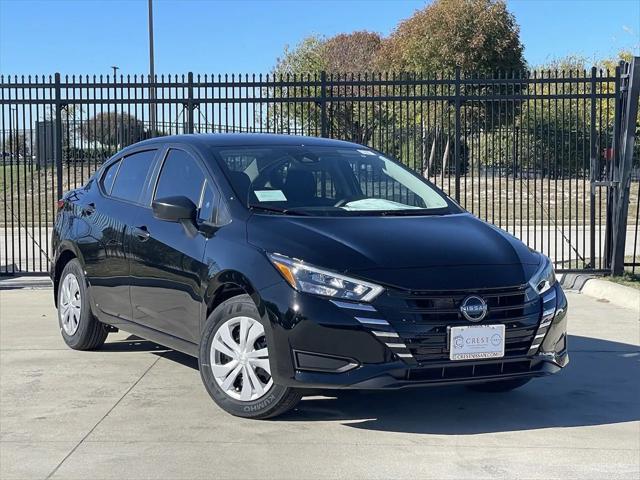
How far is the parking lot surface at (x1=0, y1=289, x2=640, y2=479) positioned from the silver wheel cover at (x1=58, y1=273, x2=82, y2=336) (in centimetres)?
39

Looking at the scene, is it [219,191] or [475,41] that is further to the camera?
[475,41]

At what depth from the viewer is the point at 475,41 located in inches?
1236

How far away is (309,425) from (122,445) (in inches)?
42.1

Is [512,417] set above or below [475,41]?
below

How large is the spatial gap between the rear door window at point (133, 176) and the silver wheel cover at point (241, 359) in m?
1.70

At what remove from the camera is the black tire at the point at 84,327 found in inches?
267

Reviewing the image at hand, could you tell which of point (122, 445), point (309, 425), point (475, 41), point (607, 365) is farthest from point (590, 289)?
point (475, 41)

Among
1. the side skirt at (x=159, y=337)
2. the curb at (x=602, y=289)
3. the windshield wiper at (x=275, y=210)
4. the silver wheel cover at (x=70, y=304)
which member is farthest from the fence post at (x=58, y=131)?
the curb at (x=602, y=289)

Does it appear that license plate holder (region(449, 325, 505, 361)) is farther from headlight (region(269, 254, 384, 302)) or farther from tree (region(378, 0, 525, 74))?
tree (region(378, 0, 525, 74))

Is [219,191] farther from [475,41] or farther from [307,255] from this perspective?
[475,41]

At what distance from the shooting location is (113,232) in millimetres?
6340

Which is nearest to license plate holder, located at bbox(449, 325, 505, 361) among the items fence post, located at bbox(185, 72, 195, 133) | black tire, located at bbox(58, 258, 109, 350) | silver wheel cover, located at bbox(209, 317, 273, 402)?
silver wheel cover, located at bbox(209, 317, 273, 402)

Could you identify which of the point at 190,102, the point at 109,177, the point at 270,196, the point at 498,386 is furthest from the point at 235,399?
the point at 190,102

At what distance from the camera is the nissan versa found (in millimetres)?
4504
